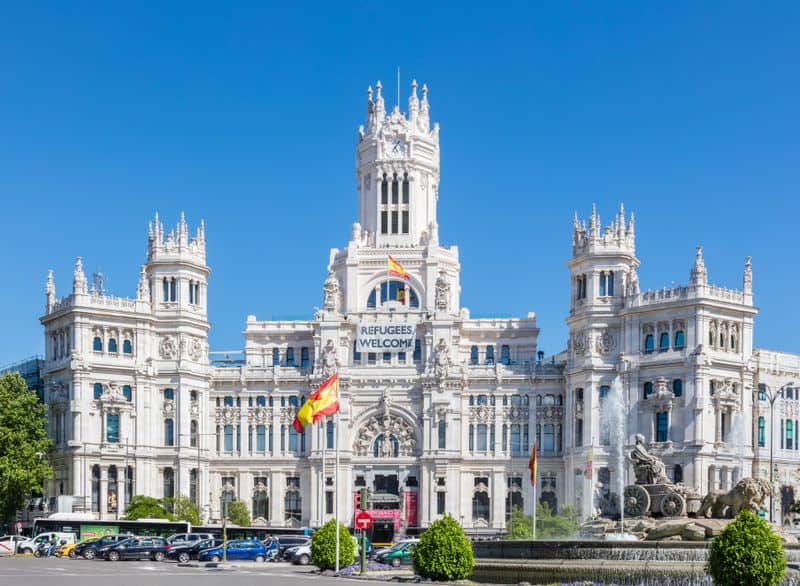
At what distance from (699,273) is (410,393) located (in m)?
31.3

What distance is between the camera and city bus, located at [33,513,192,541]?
372 ft

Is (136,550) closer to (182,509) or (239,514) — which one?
(182,509)

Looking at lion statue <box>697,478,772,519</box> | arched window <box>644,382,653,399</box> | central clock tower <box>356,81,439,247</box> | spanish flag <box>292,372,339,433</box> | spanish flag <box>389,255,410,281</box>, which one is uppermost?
central clock tower <box>356,81,439,247</box>

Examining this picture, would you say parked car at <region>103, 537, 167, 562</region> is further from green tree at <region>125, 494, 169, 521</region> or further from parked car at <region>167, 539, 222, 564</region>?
green tree at <region>125, 494, 169, 521</region>

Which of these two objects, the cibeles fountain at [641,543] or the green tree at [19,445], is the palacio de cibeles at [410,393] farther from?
the cibeles fountain at [641,543]

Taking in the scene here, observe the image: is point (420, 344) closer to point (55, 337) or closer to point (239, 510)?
point (239, 510)

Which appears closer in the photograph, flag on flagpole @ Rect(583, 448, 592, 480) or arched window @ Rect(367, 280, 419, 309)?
flag on flagpole @ Rect(583, 448, 592, 480)

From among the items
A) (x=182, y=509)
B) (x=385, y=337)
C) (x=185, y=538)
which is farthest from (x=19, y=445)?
(x=385, y=337)

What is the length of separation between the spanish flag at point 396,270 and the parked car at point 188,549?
158 ft

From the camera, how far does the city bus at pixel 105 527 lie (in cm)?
11350

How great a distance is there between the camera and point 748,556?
4941 centimetres

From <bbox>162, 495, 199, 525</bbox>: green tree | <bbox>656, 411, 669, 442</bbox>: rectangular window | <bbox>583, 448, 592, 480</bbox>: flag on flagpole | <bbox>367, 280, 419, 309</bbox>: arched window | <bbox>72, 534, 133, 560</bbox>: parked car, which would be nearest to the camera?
<bbox>72, 534, 133, 560</bbox>: parked car

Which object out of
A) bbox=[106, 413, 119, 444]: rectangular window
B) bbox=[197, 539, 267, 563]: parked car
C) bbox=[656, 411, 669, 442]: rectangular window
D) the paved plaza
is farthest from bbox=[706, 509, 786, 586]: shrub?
bbox=[106, 413, 119, 444]: rectangular window

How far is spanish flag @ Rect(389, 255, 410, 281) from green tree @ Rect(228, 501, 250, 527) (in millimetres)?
27910
